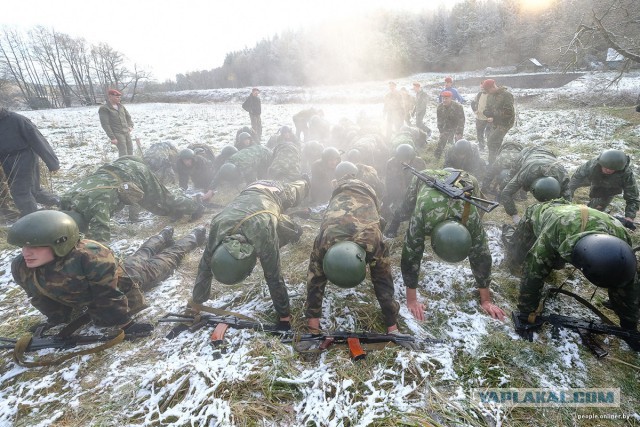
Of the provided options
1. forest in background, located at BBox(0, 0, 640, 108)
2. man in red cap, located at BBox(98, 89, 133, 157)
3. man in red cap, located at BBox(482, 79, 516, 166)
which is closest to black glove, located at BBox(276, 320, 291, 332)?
man in red cap, located at BBox(482, 79, 516, 166)

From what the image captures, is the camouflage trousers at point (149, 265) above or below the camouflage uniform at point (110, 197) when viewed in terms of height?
below

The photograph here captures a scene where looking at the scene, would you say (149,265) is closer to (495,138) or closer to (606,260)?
(606,260)

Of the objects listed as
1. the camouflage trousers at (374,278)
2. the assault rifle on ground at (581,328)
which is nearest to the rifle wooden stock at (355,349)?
the camouflage trousers at (374,278)

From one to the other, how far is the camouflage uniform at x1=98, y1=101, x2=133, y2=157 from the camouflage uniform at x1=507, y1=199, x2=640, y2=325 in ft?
31.5

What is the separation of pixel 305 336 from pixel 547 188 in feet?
12.7

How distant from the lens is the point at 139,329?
144 inches

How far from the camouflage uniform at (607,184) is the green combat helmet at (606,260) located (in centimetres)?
314

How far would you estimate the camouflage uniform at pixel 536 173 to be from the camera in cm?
467

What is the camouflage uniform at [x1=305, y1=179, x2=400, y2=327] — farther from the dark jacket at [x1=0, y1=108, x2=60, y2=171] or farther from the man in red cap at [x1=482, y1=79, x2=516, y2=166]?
the man in red cap at [x1=482, y1=79, x2=516, y2=166]

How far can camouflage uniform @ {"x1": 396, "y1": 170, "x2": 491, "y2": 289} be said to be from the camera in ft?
11.5

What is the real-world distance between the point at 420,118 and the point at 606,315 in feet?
33.3

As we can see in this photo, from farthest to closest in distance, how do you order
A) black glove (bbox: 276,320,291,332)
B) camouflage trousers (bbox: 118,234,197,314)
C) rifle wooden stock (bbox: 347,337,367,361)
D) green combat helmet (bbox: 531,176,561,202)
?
1. green combat helmet (bbox: 531,176,561,202)
2. camouflage trousers (bbox: 118,234,197,314)
3. black glove (bbox: 276,320,291,332)
4. rifle wooden stock (bbox: 347,337,367,361)

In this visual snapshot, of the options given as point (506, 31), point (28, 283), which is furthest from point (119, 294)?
point (506, 31)

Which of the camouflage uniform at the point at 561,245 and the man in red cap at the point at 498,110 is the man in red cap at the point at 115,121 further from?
the camouflage uniform at the point at 561,245
